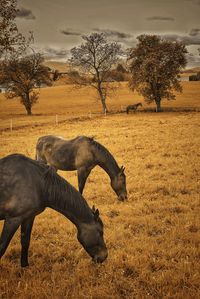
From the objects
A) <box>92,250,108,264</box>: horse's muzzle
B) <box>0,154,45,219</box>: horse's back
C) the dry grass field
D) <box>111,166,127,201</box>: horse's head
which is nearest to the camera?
<box>0,154,45,219</box>: horse's back

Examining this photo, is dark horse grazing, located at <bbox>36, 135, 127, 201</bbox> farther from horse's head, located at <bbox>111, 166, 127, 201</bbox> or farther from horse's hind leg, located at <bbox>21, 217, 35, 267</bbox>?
horse's hind leg, located at <bbox>21, 217, 35, 267</bbox>

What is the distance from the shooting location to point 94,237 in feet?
18.6

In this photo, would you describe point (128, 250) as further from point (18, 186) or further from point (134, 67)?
point (134, 67)

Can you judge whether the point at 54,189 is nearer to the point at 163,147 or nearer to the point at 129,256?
the point at 129,256

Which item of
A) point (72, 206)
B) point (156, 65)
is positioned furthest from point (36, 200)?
point (156, 65)

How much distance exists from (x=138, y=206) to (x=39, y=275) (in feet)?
14.8

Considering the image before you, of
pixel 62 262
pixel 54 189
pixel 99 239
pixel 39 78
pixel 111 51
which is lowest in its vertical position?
pixel 62 262

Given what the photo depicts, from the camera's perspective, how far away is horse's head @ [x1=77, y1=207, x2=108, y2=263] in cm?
566

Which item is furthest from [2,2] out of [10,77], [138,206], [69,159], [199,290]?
[10,77]

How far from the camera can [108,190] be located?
38.0 feet

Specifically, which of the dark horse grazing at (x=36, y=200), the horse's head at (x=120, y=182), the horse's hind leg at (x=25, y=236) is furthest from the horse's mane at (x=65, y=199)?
the horse's head at (x=120, y=182)

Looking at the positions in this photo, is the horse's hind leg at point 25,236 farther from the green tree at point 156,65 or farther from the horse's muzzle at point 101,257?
the green tree at point 156,65

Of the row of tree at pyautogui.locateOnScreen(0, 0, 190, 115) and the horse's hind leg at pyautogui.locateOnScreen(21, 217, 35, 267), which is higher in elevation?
the row of tree at pyautogui.locateOnScreen(0, 0, 190, 115)

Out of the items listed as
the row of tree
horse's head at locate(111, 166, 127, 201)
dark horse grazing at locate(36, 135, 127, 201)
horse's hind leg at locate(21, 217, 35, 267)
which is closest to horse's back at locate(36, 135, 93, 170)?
dark horse grazing at locate(36, 135, 127, 201)
